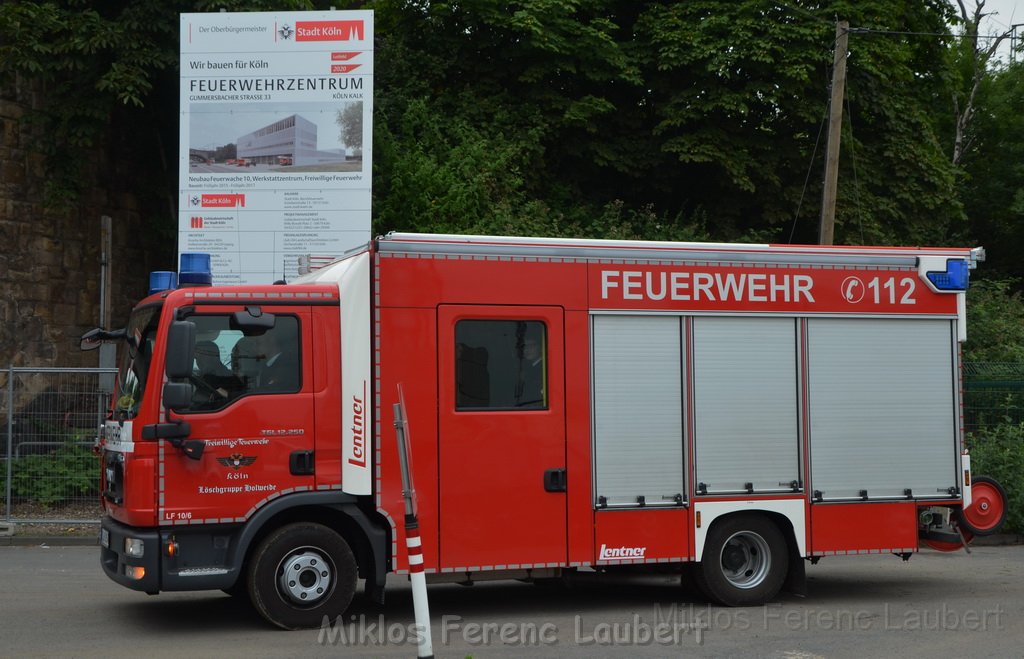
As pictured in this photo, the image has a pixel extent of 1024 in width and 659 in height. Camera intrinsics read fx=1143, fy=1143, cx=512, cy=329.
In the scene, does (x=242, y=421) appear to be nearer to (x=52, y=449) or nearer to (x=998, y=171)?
(x=52, y=449)

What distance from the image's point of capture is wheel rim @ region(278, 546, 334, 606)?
8.42 metres

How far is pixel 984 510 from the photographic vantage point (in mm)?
10172

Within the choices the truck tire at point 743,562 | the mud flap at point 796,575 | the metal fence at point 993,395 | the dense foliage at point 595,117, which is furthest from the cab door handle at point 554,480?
the dense foliage at point 595,117

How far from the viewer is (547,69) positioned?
74.3ft

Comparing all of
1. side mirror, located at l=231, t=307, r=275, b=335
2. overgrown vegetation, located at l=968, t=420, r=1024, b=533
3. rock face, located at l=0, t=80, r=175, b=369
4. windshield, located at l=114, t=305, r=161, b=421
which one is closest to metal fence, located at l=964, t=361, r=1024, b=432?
overgrown vegetation, located at l=968, t=420, r=1024, b=533

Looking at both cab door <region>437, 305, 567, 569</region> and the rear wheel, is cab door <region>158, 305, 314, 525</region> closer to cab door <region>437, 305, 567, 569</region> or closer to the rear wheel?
cab door <region>437, 305, 567, 569</region>

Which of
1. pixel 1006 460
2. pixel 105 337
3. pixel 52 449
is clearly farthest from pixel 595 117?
pixel 105 337

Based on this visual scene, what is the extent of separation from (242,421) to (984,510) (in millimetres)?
6506

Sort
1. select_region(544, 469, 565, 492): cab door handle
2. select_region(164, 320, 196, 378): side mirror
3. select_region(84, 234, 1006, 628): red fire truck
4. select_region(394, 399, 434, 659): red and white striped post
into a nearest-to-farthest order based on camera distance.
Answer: select_region(394, 399, 434, 659): red and white striped post < select_region(164, 320, 196, 378): side mirror < select_region(84, 234, 1006, 628): red fire truck < select_region(544, 469, 565, 492): cab door handle

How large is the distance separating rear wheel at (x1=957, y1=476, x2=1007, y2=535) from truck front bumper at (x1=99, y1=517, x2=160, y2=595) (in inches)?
267

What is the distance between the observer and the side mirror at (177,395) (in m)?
8.04

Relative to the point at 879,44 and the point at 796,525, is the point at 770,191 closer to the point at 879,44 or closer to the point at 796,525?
the point at 879,44

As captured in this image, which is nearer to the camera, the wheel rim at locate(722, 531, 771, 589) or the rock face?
the wheel rim at locate(722, 531, 771, 589)

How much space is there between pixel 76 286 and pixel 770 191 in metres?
13.9
